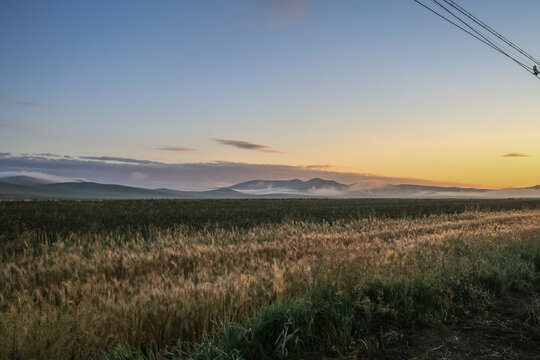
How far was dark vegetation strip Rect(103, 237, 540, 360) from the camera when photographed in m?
4.01

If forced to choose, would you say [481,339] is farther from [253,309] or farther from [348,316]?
[253,309]

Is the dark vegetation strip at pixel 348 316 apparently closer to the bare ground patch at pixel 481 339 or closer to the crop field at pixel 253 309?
the crop field at pixel 253 309

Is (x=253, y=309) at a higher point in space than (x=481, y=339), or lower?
higher

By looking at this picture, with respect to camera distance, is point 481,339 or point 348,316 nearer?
point 481,339

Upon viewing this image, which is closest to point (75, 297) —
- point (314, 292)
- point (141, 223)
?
point (314, 292)

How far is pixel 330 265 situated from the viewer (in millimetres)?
7086

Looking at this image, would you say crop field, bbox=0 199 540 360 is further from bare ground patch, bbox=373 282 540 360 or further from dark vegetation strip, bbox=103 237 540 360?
bare ground patch, bbox=373 282 540 360

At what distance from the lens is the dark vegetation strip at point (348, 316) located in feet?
13.2

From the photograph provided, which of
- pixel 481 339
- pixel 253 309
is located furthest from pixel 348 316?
pixel 481 339

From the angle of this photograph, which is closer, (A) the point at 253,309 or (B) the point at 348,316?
(A) the point at 253,309

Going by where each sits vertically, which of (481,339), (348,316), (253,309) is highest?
(253,309)

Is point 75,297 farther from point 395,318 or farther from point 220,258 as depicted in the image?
point 395,318

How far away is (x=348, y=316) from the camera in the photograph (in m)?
4.93

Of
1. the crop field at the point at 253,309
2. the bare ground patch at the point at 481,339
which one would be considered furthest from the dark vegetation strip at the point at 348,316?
the bare ground patch at the point at 481,339
